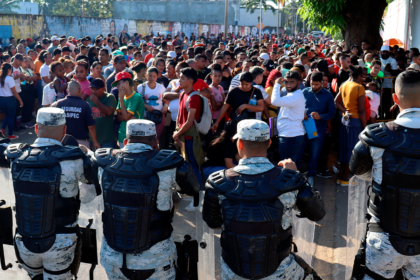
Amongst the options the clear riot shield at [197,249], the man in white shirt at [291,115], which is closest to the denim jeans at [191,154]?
the clear riot shield at [197,249]

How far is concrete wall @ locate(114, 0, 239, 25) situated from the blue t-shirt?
5303 cm

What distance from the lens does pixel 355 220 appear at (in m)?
3.95

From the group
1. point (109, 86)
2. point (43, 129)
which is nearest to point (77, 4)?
point (109, 86)

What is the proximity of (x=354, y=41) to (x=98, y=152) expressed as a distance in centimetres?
1469

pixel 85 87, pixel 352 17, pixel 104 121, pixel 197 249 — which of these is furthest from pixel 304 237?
pixel 352 17

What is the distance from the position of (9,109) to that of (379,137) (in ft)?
27.2

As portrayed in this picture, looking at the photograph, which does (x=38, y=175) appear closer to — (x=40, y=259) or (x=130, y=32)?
(x=40, y=259)

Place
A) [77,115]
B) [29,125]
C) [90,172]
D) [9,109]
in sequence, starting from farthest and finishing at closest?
[29,125]
[9,109]
[77,115]
[90,172]

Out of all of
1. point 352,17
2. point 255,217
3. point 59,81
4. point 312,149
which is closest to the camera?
point 255,217

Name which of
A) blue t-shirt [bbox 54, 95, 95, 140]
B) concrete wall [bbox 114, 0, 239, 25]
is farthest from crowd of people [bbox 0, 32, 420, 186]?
concrete wall [bbox 114, 0, 239, 25]

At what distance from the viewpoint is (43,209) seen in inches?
121

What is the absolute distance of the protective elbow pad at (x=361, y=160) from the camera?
9.80 feet

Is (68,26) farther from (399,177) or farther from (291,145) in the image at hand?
(399,177)

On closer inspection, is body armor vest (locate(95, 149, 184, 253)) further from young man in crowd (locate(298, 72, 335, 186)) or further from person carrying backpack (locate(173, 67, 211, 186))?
young man in crowd (locate(298, 72, 335, 186))
